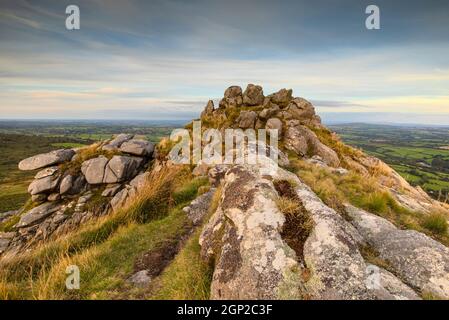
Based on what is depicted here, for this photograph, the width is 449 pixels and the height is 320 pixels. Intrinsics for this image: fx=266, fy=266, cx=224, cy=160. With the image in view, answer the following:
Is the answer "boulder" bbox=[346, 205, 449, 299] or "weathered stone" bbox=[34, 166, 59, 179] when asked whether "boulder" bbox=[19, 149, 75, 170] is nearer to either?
"weathered stone" bbox=[34, 166, 59, 179]

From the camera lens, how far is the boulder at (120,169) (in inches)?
840

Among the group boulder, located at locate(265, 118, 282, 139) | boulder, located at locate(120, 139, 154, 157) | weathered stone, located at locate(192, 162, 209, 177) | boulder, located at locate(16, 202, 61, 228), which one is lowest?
boulder, located at locate(16, 202, 61, 228)

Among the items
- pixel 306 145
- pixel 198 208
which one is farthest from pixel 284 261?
pixel 306 145

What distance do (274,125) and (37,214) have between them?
20567 millimetres

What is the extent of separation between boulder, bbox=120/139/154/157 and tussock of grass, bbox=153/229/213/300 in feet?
55.9

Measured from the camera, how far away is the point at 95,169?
71.0 ft

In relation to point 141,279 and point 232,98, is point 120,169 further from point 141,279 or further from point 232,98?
point 141,279

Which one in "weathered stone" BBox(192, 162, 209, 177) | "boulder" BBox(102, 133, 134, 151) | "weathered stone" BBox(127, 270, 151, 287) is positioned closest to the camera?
"weathered stone" BBox(127, 270, 151, 287)

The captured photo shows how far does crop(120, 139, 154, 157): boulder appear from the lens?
2270 cm

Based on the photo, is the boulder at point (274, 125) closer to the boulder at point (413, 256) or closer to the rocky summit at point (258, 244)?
the rocky summit at point (258, 244)

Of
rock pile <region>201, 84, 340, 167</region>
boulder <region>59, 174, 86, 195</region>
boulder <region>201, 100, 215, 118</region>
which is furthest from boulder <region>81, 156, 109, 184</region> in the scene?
boulder <region>201, 100, 215, 118</region>

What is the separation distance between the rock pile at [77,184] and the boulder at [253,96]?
1128 centimetres
